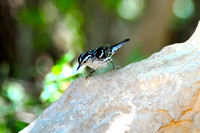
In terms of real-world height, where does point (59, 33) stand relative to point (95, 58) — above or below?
above

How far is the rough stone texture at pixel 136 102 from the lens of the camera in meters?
3.85

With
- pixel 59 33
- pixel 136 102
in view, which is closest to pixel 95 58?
A: pixel 136 102

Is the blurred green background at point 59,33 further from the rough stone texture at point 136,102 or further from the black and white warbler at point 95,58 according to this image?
the rough stone texture at point 136,102

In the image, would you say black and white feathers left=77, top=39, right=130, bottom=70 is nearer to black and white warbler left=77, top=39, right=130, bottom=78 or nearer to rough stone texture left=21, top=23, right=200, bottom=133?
black and white warbler left=77, top=39, right=130, bottom=78

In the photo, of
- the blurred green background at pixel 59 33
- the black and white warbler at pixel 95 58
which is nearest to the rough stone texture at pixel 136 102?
the black and white warbler at pixel 95 58

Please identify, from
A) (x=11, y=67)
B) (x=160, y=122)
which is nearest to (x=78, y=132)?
(x=160, y=122)

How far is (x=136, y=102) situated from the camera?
4.01m

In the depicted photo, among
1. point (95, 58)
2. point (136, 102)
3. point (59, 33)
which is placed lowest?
point (136, 102)

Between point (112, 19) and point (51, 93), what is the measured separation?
6.46 meters

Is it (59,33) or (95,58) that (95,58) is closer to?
(95,58)

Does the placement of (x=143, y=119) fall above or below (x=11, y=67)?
below

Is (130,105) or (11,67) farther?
(11,67)

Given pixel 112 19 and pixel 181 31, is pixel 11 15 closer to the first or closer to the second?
pixel 112 19

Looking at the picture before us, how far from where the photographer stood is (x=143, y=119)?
3.85 metres
